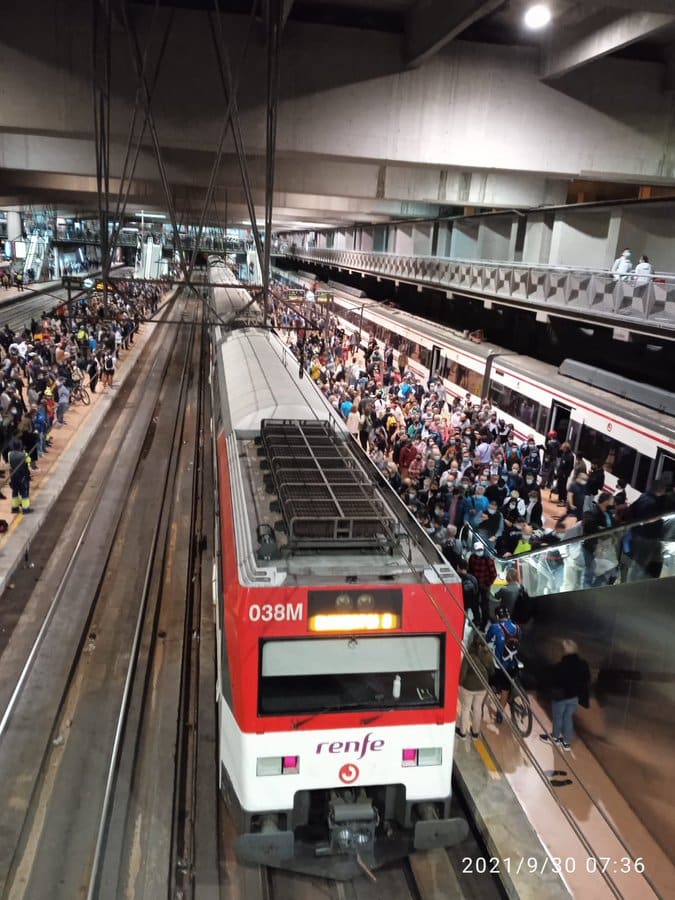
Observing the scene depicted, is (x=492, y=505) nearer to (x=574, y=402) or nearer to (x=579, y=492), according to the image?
(x=579, y=492)

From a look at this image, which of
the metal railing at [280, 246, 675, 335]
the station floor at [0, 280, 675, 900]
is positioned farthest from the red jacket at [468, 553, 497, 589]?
the metal railing at [280, 246, 675, 335]

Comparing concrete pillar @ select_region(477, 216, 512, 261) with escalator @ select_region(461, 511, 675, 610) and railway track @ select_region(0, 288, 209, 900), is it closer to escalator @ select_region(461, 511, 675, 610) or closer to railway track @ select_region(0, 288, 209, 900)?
railway track @ select_region(0, 288, 209, 900)

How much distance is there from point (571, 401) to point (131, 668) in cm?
1095

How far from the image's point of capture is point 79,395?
23.5 meters

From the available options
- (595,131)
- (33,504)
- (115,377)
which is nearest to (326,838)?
(595,131)

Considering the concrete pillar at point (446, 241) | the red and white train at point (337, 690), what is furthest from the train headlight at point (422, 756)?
the concrete pillar at point (446, 241)

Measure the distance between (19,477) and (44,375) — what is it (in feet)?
27.8

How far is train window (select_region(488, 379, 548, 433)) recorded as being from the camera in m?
17.3

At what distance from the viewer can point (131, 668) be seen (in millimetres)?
8961

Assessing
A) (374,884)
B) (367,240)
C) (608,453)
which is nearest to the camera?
(374,884)

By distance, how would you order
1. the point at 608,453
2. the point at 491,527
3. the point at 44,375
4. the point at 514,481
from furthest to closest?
the point at 44,375 → the point at 608,453 → the point at 514,481 → the point at 491,527

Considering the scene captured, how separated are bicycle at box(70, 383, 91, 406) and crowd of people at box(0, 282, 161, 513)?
0.23 m

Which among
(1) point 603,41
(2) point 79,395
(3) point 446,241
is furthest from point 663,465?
(3) point 446,241

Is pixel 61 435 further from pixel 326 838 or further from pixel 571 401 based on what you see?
pixel 326 838
